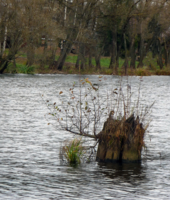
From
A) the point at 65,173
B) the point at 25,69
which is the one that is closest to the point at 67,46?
the point at 25,69

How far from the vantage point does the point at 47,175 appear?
9938 millimetres

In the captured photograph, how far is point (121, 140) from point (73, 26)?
5195cm

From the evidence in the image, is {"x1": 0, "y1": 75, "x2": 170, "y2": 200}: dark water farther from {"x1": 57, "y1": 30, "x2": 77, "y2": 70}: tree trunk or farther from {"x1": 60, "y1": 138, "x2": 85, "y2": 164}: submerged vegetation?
{"x1": 57, "y1": 30, "x2": 77, "y2": 70}: tree trunk

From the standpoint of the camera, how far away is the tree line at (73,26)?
5334 cm

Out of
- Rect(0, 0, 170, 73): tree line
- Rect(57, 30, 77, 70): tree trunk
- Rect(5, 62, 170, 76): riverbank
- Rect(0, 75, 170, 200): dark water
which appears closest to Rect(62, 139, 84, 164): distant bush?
Rect(0, 75, 170, 200): dark water

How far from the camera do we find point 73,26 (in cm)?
6175

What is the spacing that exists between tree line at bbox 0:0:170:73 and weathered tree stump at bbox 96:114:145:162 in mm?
32118

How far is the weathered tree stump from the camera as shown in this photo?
35.6ft

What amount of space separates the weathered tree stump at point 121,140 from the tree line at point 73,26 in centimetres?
3212

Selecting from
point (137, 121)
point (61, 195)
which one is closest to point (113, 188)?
point (61, 195)

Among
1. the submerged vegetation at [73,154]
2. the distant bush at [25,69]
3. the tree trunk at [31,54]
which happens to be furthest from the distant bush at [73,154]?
the distant bush at [25,69]

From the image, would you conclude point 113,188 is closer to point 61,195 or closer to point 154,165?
point 61,195

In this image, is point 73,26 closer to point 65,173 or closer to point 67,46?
point 67,46

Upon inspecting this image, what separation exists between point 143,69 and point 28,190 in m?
54.7
